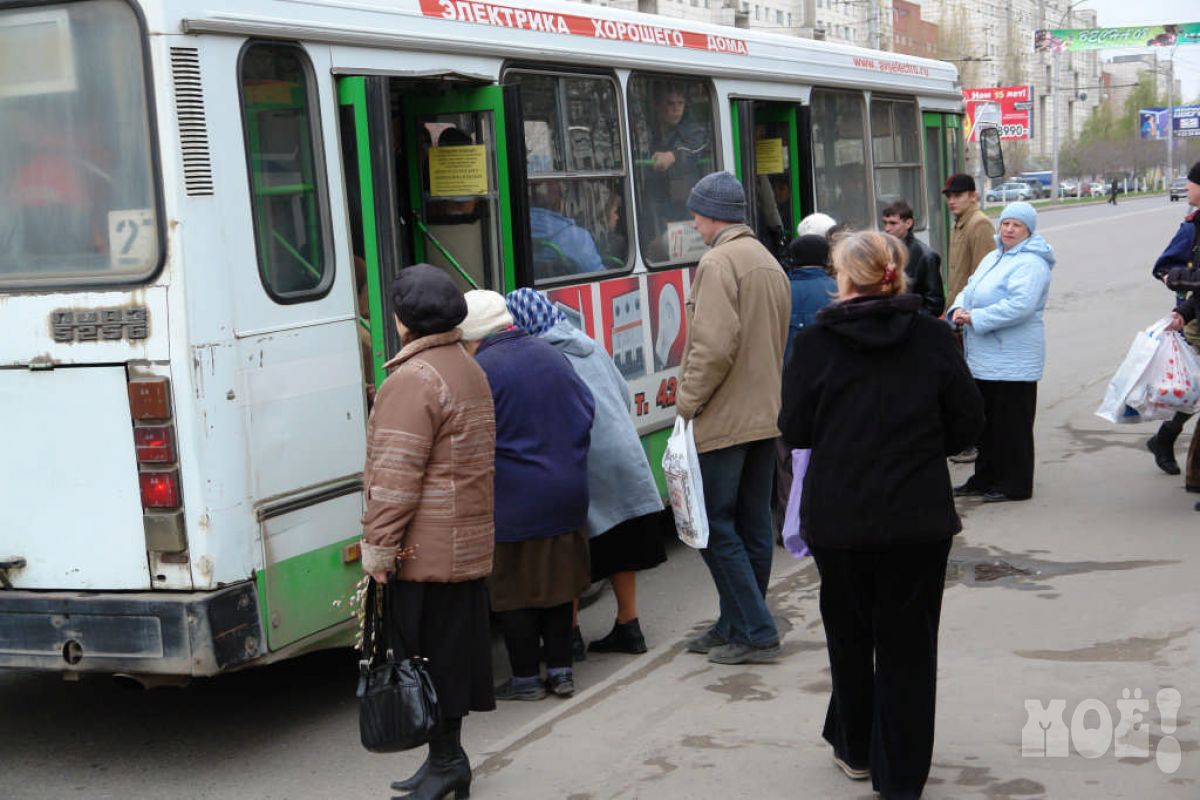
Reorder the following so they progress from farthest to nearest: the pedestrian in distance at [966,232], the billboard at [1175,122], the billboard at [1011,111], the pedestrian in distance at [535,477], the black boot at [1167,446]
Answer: the billboard at [1175,122]
the billboard at [1011,111]
the pedestrian in distance at [966,232]
the black boot at [1167,446]
the pedestrian in distance at [535,477]

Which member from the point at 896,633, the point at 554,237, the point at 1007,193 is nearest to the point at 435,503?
the point at 896,633

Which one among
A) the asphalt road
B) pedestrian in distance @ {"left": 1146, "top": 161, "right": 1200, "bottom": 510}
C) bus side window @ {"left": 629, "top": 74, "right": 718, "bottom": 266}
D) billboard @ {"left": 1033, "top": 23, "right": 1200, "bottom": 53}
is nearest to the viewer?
the asphalt road

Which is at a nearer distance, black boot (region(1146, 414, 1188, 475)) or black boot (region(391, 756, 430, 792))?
black boot (region(391, 756, 430, 792))

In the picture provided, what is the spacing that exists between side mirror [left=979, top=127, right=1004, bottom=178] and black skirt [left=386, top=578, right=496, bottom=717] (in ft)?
30.5

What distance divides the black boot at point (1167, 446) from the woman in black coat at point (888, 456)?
17.8 feet

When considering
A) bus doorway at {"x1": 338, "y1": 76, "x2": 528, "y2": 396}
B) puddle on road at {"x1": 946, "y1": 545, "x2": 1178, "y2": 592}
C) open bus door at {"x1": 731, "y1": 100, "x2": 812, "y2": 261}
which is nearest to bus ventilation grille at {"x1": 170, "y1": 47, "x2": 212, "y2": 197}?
bus doorway at {"x1": 338, "y1": 76, "x2": 528, "y2": 396}

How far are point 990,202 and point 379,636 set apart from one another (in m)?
81.8

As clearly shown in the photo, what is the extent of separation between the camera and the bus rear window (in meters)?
4.99

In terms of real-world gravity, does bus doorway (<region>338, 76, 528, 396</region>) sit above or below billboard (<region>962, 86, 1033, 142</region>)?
below

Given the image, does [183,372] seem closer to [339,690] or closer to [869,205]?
[339,690]

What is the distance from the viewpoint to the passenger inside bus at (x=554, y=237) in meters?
6.91

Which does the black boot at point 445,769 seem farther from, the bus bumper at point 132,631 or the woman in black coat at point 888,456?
the woman in black coat at point 888,456

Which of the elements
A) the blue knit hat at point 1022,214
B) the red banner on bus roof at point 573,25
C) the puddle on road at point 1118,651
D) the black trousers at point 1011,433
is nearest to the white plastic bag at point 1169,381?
the black trousers at point 1011,433

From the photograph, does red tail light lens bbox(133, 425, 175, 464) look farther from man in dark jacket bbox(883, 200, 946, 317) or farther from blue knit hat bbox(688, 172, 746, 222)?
man in dark jacket bbox(883, 200, 946, 317)
